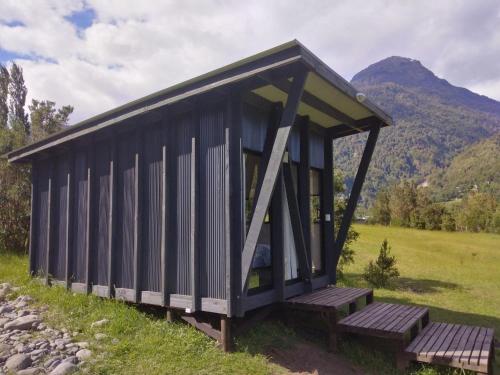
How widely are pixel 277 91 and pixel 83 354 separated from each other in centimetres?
447

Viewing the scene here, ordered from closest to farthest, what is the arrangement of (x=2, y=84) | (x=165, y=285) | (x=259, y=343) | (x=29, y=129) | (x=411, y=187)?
1. (x=259, y=343)
2. (x=165, y=285)
3. (x=29, y=129)
4. (x=2, y=84)
5. (x=411, y=187)

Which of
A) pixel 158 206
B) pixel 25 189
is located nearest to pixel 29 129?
pixel 25 189

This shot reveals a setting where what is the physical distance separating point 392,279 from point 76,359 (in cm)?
1165

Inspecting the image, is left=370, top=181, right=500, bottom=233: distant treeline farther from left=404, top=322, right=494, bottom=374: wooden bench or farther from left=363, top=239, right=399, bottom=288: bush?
left=404, top=322, right=494, bottom=374: wooden bench

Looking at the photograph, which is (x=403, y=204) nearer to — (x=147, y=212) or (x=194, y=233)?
(x=147, y=212)

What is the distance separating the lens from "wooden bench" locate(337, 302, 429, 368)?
5090 millimetres

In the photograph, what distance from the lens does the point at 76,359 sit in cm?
501

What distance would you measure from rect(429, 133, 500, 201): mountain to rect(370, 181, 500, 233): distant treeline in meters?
56.7

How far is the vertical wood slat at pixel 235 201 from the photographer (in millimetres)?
5273

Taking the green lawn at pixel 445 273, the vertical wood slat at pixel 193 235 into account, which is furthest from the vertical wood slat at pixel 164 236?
the green lawn at pixel 445 273

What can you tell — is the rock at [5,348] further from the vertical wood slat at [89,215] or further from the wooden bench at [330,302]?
the wooden bench at [330,302]

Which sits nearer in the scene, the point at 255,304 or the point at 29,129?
the point at 255,304

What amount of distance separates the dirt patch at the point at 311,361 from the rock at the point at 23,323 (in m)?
3.74

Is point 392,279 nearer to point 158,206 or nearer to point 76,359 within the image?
point 158,206
